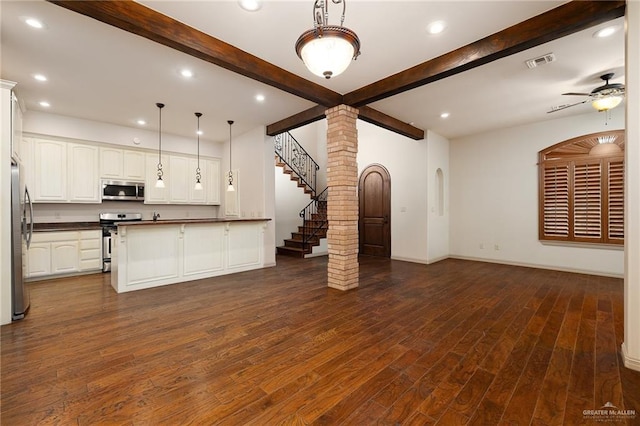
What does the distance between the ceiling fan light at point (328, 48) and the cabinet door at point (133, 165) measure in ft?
19.6

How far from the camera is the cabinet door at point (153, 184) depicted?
640 centimetres

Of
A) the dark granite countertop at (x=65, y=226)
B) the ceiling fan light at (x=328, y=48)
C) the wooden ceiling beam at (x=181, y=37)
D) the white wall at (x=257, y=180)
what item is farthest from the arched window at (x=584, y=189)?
the dark granite countertop at (x=65, y=226)

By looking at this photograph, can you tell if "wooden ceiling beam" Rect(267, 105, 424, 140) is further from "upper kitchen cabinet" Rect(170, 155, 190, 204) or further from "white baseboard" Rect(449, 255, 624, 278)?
"white baseboard" Rect(449, 255, 624, 278)

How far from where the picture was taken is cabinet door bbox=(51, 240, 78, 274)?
16.4ft

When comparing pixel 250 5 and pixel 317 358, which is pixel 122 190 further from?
pixel 317 358

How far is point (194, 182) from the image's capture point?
23.3ft

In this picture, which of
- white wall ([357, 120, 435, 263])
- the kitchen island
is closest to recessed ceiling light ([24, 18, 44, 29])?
the kitchen island

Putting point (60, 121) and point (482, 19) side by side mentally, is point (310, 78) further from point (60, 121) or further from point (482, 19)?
point (60, 121)

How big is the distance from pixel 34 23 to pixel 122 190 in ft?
13.1

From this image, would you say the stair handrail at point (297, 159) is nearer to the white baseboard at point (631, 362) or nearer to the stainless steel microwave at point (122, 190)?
the stainless steel microwave at point (122, 190)

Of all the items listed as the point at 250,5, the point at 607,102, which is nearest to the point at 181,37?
the point at 250,5

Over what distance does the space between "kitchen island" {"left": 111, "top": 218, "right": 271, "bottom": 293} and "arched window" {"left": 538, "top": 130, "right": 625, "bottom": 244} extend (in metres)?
6.16

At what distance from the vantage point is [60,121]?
5336 mm

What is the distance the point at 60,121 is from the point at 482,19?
728 cm
